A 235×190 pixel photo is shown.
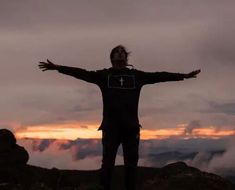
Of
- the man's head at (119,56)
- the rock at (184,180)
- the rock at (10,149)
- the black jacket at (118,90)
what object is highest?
the man's head at (119,56)

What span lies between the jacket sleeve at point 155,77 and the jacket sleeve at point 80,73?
1.06 metres

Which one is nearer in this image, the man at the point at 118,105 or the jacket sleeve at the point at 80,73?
the man at the point at 118,105

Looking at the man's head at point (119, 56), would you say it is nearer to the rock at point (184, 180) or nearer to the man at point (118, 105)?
the man at point (118, 105)

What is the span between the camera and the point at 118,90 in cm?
1327

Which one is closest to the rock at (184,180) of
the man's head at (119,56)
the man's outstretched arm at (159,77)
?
the man's outstretched arm at (159,77)

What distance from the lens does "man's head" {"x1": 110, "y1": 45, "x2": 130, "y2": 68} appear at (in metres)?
13.4

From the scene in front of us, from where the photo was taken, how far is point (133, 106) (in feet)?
43.7

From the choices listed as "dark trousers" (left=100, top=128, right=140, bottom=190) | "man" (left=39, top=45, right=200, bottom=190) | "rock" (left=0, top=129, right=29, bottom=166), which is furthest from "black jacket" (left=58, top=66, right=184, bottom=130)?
"rock" (left=0, top=129, right=29, bottom=166)

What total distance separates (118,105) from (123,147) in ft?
3.30

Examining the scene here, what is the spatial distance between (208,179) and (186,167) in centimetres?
235

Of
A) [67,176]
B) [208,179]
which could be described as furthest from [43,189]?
[208,179]

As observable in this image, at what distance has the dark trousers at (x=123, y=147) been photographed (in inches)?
525

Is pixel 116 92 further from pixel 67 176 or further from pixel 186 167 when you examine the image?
pixel 186 167

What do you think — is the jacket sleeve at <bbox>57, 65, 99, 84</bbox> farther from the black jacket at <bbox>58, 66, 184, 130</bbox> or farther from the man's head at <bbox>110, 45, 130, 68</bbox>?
the man's head at <bbox>110, 45, 130, 68</bbox>
